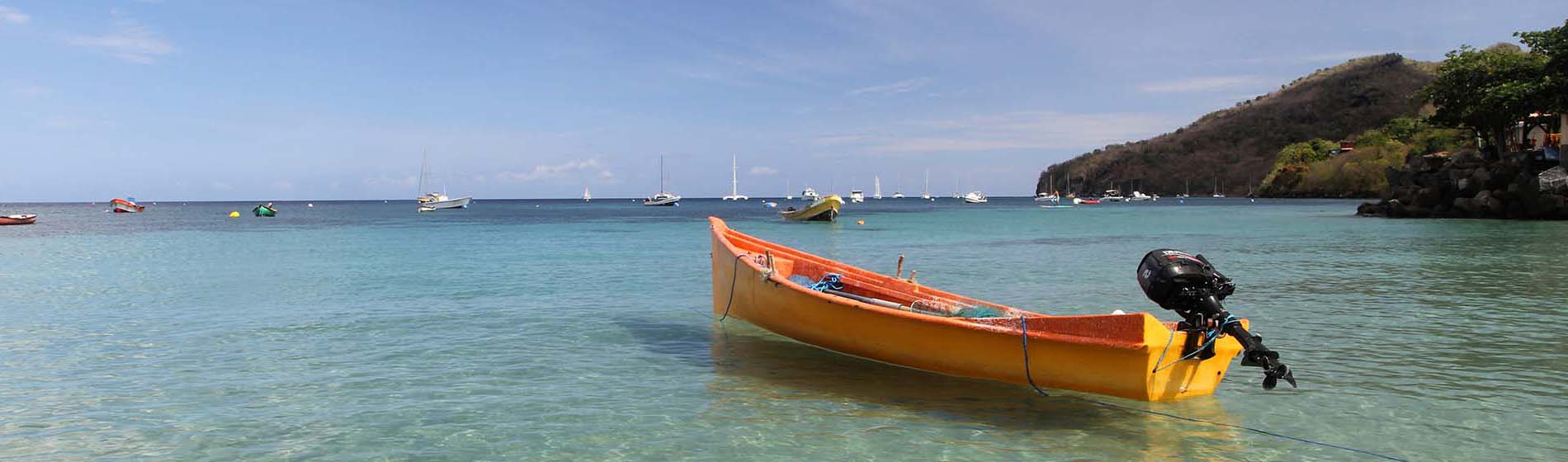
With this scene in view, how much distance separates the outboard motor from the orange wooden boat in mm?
72

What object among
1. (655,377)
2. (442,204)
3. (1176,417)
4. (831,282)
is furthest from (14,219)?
(1176,417)

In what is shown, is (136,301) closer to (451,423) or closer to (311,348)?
(311,348)

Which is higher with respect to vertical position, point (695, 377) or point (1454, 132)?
point (1454, 132)

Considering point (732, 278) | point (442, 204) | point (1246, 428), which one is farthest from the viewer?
point (442, 204)

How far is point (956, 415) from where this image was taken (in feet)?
26.5

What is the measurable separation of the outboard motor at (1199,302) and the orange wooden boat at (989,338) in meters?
0.07

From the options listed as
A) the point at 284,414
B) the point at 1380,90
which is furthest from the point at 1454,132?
the point at 284,414

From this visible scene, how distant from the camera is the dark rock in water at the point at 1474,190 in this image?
157 feet

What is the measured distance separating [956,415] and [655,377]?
Answer: 11.8 feet

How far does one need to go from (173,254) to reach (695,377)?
32877mm

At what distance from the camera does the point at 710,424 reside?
793 cm

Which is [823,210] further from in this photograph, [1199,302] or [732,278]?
[1199,302]

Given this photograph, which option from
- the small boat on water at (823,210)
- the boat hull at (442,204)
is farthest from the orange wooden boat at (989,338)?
the boat hull at (442,204)

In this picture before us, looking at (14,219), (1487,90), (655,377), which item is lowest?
(655,377)
